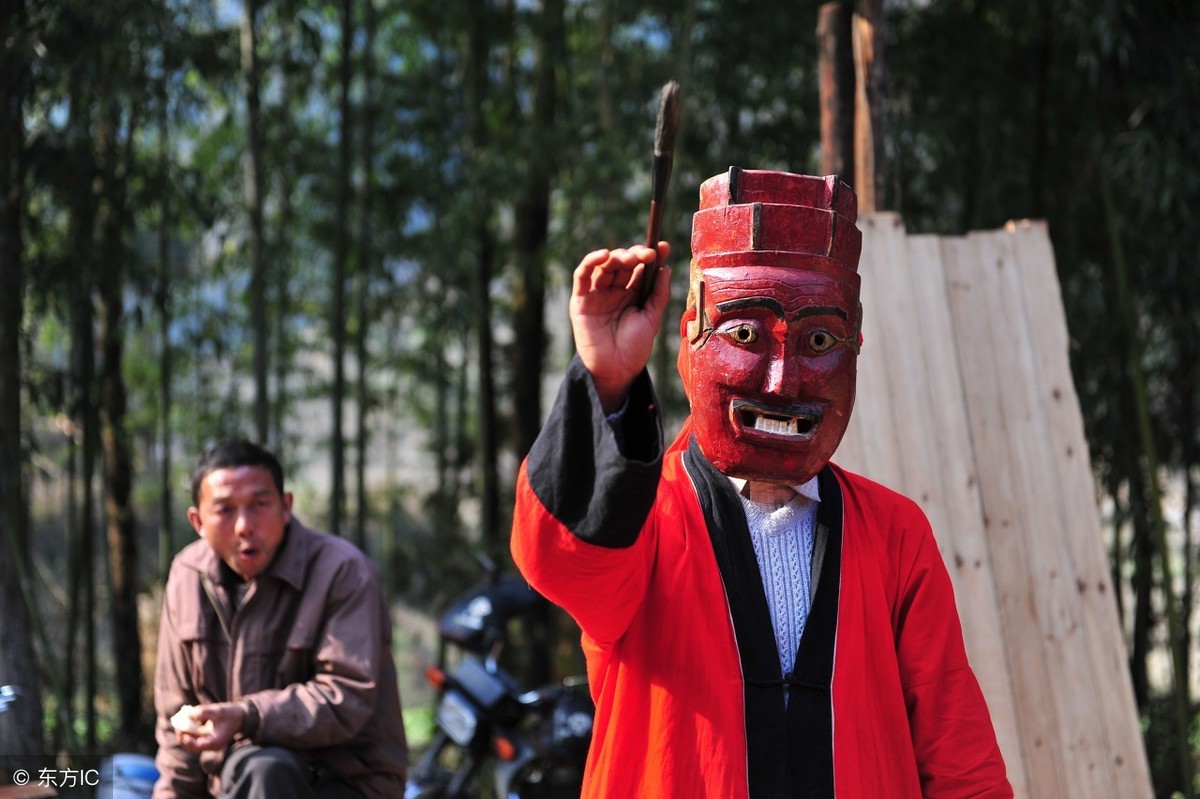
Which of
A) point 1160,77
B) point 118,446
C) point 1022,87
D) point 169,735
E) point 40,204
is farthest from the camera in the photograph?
point 118,446

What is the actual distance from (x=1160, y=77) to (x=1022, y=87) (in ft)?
3.78

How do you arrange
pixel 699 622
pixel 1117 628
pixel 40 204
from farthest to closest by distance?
1. pixel 40 204
2. pixel 1117 628
3. pixel 699 622

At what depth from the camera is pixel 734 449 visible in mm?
2080

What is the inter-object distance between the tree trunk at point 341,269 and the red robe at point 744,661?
170 inches

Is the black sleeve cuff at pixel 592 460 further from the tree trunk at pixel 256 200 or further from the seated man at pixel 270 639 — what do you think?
the tree trunk at pixel 256 200

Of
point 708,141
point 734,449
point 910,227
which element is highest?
point 708,141

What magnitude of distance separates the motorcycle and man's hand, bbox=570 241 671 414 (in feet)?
9.59

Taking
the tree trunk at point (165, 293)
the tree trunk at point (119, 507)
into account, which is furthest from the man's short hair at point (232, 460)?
the tree trunk at point (119, 507)

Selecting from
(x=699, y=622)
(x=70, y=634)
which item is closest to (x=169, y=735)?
(x=699, y=622)

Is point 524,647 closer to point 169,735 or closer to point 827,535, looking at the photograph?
point 169,735

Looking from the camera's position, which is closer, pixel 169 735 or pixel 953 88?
pixel 169 735

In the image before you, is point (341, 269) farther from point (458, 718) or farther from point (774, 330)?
point (774, 330)

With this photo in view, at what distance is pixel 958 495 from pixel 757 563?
58.0 inches

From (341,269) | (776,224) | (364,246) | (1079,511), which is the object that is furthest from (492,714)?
(776,224)
